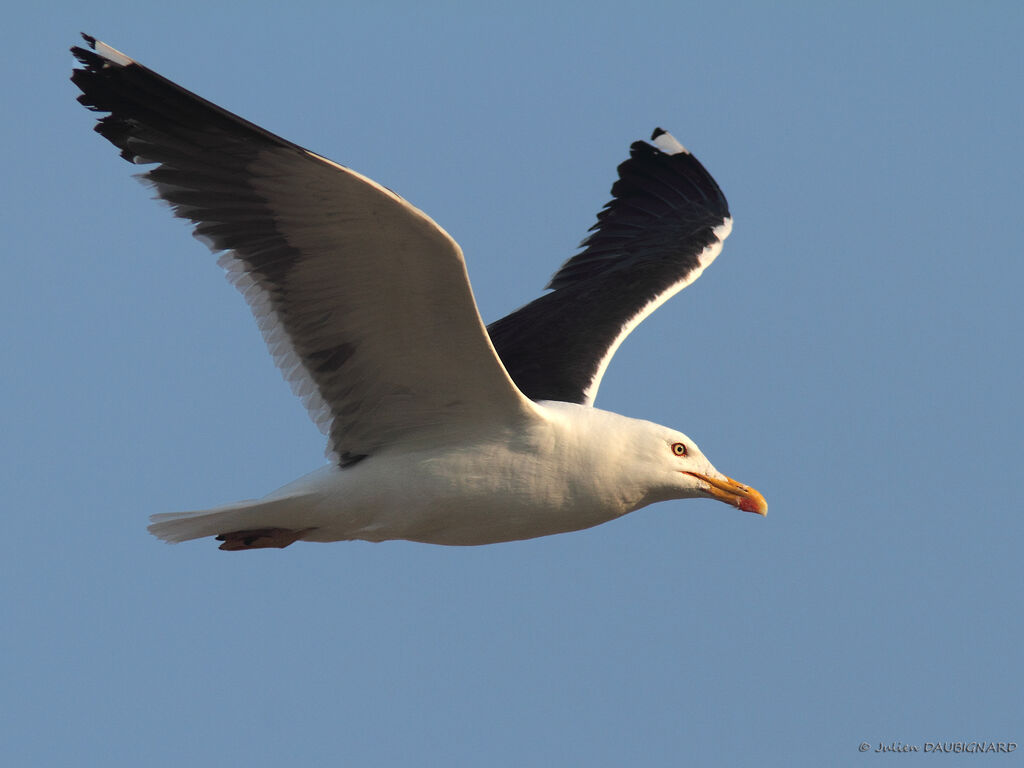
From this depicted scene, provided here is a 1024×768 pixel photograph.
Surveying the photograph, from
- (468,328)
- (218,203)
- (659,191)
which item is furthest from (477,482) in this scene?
(659,191)

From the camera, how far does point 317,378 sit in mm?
7688

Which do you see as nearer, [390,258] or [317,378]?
[390,258]

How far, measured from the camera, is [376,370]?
7.66 meters

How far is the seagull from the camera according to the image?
21.8 feet

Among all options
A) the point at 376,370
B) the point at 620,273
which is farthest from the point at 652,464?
the point at 620,273

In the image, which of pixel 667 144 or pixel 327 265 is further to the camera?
pixel 667 144

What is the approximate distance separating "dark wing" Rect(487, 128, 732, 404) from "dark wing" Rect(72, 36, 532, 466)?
1553 mm

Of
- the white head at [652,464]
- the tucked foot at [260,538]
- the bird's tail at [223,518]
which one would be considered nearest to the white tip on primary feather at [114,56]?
the bird's tail at [223,518]

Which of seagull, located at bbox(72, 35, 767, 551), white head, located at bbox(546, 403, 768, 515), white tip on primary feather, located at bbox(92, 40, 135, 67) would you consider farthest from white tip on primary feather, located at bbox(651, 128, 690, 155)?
white tip on primary feather, located at bbox(92, 40, 135, 67)

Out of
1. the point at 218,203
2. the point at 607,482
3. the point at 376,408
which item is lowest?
the point at 607,482

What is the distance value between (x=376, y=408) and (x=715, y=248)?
14.3 feet

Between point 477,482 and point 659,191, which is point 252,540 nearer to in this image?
point 477,482

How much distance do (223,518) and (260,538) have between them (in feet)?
1.04

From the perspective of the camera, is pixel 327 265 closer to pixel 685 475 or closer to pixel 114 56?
pixel 114 56
